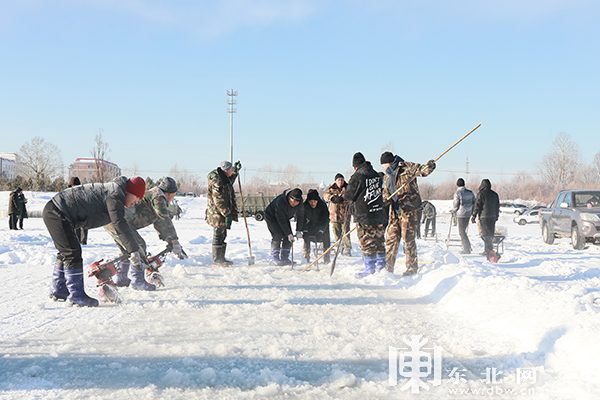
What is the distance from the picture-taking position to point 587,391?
2480 millimetres

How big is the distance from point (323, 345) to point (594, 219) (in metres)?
11.9

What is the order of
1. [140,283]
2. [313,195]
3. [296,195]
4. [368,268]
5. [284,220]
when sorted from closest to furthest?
[140,283] < [368,268] < [296,195] < [284,220] < [313,195]

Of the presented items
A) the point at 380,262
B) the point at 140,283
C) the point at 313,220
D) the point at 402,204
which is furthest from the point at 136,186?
the point at 313,220

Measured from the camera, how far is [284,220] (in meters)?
9.08

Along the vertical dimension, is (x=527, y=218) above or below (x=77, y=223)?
below

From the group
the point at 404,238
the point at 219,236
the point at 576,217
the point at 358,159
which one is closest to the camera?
the point at 404,238

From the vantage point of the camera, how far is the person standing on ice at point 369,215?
7129 mm

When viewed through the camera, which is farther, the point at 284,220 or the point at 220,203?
the point at 284,220

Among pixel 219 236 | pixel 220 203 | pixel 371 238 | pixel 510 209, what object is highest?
pixel 220 203

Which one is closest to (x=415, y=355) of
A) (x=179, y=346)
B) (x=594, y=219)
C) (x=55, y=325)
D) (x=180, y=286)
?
(x=179, y=346)

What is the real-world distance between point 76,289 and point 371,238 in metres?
4.30

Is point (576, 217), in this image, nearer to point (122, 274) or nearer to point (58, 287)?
point (122, 274)

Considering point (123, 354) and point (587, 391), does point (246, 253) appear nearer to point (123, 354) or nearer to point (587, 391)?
point (123, 354)

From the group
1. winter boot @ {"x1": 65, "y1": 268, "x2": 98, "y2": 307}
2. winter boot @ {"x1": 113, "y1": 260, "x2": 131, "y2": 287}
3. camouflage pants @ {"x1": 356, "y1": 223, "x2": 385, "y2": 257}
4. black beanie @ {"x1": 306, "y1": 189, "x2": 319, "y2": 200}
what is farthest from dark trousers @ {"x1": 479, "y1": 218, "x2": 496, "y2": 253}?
winter boot @ {"x1": 65, "y1": 268, "x2": 98, "y2": 307}
